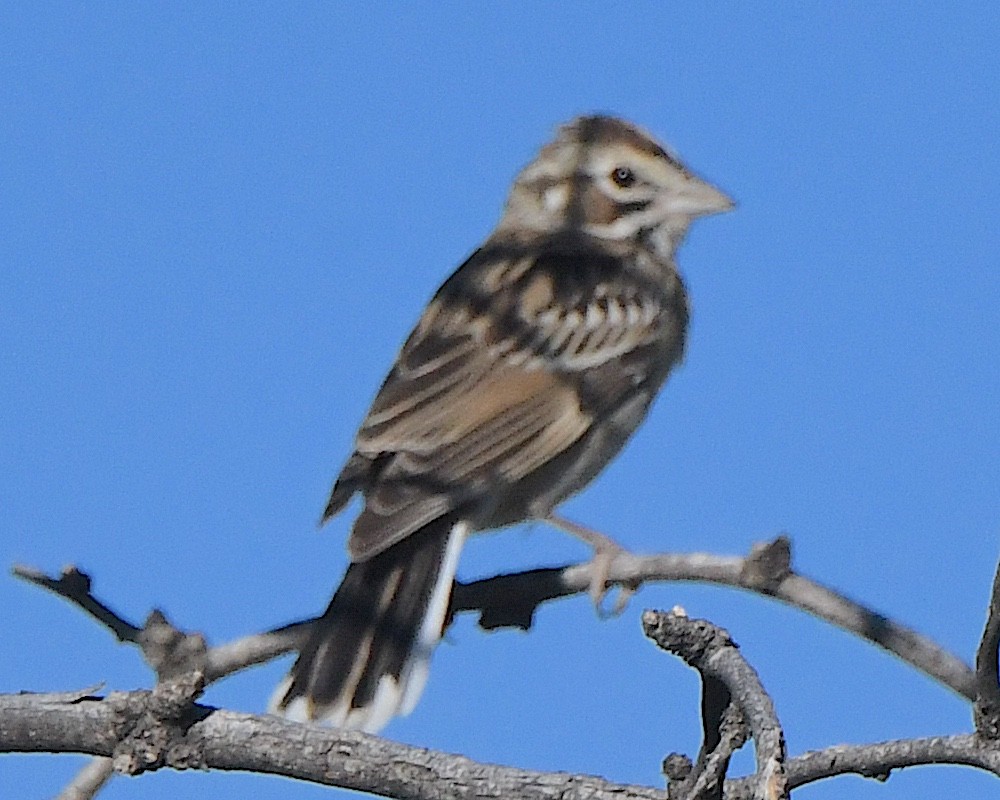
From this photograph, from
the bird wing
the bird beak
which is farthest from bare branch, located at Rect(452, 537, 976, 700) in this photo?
the bird beak

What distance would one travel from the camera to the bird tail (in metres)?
5.33

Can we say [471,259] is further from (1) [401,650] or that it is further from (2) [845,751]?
(2) [845,751]

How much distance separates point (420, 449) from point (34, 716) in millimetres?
2580

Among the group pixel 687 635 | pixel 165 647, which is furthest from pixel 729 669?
pixel 165 647

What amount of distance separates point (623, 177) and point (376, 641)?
127 inches

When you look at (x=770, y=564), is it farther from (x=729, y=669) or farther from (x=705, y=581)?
(x=729, y=669)

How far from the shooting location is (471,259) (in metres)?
8.27

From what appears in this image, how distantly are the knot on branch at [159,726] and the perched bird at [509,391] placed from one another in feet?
4.38

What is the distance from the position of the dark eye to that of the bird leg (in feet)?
6.10

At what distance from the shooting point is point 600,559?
19.9 feet

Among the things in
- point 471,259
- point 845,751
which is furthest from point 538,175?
point 845,751

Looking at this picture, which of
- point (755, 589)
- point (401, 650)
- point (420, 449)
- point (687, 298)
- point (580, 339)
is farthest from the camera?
point (687, 298)

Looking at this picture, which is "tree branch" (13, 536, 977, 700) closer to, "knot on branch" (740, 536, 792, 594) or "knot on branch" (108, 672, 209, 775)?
"knot on branch" (740, 536, 792, 594)

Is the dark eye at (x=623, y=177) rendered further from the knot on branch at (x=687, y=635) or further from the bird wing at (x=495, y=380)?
the knot on branch at (x=687, y=635)
